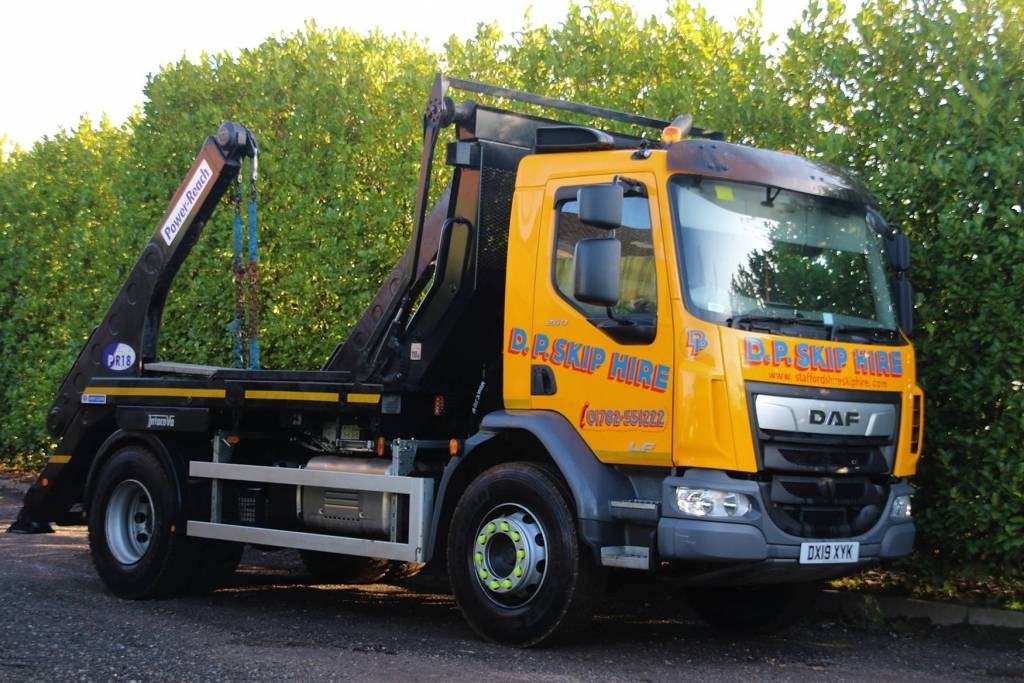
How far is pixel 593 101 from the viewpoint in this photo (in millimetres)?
12336

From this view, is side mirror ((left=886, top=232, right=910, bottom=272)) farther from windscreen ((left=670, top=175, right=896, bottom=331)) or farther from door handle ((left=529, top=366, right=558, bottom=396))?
door handle ((left=529, top=366, right=558, bottom=396))

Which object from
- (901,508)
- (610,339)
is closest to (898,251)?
(901,508)

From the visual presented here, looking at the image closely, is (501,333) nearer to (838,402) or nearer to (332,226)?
(838,402)

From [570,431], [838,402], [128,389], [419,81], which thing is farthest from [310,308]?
[838,402]

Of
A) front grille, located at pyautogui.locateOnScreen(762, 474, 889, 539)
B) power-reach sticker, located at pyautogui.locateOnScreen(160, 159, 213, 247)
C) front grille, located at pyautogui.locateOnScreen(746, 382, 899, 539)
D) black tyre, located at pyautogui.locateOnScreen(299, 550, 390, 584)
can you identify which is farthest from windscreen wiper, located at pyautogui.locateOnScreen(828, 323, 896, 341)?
power-reach sticker, located at pyautogui.locateOnScreen(160, 159, 213, 247)

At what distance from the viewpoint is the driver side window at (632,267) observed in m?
7.26

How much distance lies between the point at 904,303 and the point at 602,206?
2.14 metres

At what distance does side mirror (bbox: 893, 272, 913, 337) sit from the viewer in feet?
26.1

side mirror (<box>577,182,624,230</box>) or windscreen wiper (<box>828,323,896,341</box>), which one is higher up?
side mirror (<box>577,182,624,230</box>)

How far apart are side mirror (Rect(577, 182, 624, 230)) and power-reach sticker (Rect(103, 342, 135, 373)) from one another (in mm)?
4951

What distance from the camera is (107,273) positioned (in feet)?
54.2

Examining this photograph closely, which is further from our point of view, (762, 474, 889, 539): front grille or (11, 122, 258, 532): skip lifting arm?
(11, 122, 258, 532): skip lifting arm

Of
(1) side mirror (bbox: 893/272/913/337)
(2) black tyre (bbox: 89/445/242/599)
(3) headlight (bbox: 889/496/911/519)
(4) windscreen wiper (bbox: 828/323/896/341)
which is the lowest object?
(2) black tyre (bbox: 89/445/242/599)

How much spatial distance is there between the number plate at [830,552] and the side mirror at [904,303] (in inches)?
56.0
